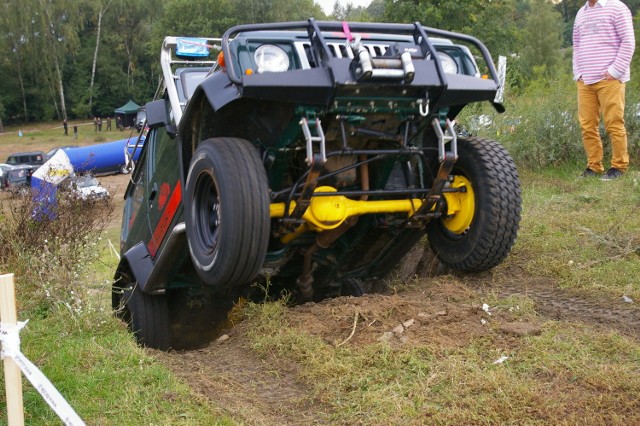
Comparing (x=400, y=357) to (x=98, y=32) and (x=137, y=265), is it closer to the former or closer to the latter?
(x=137, y=265)

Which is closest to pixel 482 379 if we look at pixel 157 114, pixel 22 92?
pixel 157 114

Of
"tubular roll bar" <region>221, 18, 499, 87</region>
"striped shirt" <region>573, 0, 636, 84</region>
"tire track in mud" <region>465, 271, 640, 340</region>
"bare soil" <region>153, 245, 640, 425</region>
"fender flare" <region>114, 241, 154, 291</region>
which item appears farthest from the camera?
"striped shirt" <region>573, 0, 636, 84</region>

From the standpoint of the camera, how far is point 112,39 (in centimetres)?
6800

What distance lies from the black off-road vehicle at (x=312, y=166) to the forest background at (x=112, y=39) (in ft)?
121

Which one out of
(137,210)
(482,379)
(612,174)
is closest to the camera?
(482,379)

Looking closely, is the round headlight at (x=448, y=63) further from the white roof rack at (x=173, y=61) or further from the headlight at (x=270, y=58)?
the white roof rack at (x=173, y=61)

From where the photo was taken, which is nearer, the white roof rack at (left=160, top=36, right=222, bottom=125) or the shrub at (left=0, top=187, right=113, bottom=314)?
the white roof rack at (left=160, top=36, right=222, bottom=125)

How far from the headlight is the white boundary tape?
186 cm

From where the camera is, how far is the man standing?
7.94 m

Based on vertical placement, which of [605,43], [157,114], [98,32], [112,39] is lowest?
[157,114]

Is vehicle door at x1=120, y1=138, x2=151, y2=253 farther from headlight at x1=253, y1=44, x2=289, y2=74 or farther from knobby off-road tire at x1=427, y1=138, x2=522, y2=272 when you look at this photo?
knobby off-road tire at x1=427, y1=138, x2=522, y2=272

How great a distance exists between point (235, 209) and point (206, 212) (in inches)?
22.2

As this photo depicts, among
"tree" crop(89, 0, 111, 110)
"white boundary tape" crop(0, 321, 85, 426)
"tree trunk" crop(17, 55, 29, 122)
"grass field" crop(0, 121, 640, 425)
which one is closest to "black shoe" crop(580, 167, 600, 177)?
"grass field" crop(0, 121, 640, 425)

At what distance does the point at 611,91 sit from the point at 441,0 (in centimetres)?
3180
